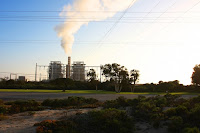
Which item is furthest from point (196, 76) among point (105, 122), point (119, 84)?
point (105, 122)

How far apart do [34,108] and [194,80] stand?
57866mm

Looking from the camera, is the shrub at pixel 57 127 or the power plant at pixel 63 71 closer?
the shrub at pixel 57 127

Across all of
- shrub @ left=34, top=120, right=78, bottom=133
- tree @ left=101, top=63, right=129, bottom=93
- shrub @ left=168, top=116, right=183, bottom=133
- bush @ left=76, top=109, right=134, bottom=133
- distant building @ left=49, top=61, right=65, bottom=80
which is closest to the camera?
shrub @ left=168, top=116, right=183, bottom=133

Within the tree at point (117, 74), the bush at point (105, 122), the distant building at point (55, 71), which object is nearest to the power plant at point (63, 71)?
the distant building at point (55, 71)

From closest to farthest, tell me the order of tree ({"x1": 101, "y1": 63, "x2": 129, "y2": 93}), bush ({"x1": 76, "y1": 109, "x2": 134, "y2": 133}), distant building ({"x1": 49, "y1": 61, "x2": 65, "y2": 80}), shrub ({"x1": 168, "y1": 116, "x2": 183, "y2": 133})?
shrub ({"x1": 168, "y1": 116, "x2": 183, "y2": 133}) → bush ({"x1": 76, "y1": 109, "x2": 134, "y2": 133}) → tree ({"x1": 101, "y1": 63, "x2": 129, "y2": 93}) → distant building ({"x1": 49, "y1": 61, "x2": 65, "y2": 80})

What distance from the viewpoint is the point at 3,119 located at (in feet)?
37.2

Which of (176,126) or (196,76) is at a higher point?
(196,76)

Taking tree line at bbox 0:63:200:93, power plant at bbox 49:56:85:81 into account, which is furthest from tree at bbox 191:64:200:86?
power plant at bbox 49:56:85:81

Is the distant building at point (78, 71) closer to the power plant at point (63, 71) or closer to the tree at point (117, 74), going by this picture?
the power plant at point (63, 71)

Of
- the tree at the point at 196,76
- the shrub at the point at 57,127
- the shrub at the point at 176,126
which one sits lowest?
the shrub at the point at 57,127

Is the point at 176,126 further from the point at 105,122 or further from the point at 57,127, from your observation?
the point at 57,127

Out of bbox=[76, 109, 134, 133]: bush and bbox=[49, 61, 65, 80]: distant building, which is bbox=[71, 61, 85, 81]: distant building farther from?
bbox=[76, 109, 134, 133]: bush

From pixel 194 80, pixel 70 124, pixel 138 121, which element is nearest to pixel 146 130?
pixel 138 121

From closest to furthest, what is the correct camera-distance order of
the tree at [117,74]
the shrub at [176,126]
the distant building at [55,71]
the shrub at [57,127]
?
the shrub at [176,126] → the shrub at [57,127] → the tree at [117,74] → the distant building at [55,71]
